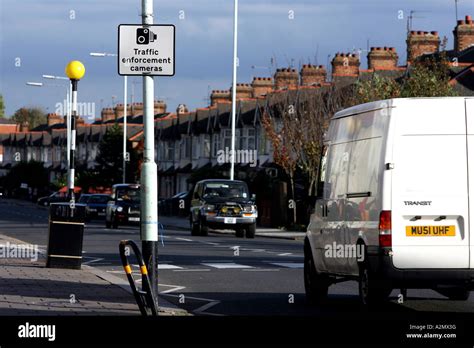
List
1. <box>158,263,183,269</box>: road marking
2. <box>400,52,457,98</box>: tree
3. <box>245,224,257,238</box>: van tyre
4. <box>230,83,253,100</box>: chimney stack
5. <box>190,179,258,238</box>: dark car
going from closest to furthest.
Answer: <box>158,263,183,269</box>: road marking → <box>190,179,258,238</box>: dark car → <box>245,224,257,238</box>: van tyre → <box>400,52,457,98</box>: tree → <box>230,83,253,100</box>: chimney stack

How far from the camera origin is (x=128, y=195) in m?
50.1

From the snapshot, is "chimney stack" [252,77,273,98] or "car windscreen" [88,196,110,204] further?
"chimney stack" [252,77,273,98]

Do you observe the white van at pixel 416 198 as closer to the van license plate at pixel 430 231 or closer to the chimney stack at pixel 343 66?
the van license plate at pixel 430 231

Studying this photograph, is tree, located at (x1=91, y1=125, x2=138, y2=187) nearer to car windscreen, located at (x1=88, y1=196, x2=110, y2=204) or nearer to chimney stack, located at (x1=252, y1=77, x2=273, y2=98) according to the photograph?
chimney stack, located at (x1=252, y1=77, x2=273, y2=98)

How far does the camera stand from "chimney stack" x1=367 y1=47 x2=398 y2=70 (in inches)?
2530

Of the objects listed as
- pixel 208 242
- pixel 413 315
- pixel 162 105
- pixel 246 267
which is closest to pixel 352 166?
pixel 413 315

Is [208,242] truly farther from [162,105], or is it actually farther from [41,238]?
[162,105]

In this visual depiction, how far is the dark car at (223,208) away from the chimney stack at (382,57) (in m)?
24.1

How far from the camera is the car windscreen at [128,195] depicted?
4991 centimetres

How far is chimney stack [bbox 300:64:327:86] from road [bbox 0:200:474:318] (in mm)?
34146

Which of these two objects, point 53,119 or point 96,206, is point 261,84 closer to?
point 96,206

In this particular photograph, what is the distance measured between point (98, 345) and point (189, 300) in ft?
20.9

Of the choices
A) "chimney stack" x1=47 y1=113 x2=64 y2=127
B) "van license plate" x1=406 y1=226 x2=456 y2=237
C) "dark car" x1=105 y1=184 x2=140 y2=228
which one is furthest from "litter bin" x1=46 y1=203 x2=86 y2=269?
"chimney stack" x1=47 y1=113 x2=64 y2=127

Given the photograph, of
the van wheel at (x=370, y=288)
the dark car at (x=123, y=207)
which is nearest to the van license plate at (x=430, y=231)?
the van wheel at (x=370, y=288)
